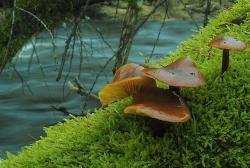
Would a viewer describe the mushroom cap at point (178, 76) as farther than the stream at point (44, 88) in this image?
No

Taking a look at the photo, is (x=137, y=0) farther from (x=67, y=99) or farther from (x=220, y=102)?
(x=67, y=99)

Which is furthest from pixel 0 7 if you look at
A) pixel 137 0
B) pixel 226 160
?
pixel 226 160

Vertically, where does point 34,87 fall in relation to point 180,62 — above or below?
below

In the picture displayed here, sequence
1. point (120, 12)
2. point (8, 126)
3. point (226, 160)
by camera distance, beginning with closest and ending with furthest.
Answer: point (226, 160) → point (8, 126) → point (120, 12)

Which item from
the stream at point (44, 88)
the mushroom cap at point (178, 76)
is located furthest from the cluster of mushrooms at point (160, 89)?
the stream at point (44, 88)

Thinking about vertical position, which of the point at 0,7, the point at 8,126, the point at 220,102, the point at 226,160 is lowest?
the point at 8,126

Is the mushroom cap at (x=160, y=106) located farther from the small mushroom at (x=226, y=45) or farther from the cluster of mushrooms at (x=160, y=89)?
the small mushroom at (x=226, y=45)

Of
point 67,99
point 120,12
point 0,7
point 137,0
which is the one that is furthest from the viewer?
point 120,12

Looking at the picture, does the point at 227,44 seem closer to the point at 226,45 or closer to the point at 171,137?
the point at 226,45
